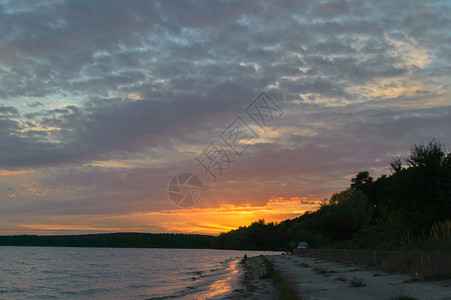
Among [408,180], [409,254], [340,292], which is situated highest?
[408,180]

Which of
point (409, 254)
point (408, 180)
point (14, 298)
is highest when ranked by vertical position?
point (408, 180)

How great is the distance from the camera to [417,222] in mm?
32719

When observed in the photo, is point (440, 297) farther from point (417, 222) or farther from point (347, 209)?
point (347, 209)

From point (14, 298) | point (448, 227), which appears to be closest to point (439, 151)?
point (448, 227)

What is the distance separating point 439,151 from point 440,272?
18.4m

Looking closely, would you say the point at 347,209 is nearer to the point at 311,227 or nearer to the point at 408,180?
the point at 311,227

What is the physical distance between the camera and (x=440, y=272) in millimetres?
17781

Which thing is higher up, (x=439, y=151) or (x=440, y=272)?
(x=439, y=151)

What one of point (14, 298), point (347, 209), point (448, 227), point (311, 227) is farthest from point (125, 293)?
point (311, 227)

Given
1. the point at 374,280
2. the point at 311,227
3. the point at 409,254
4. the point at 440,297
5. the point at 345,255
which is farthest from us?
the point at 311,227

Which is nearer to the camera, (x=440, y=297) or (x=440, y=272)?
(x=440, y=297)

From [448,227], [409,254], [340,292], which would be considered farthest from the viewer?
[448,227]

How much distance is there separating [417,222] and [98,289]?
91.6ft

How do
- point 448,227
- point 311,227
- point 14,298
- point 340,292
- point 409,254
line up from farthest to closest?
point 311,227 → point 14,298 → point 448,227 → point 409,254 → point 340,292
